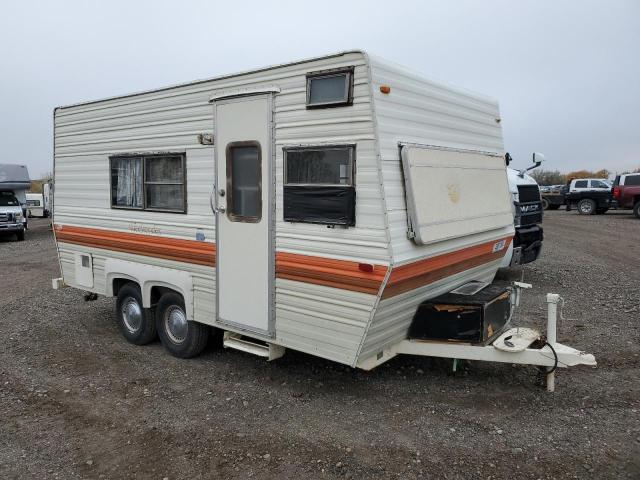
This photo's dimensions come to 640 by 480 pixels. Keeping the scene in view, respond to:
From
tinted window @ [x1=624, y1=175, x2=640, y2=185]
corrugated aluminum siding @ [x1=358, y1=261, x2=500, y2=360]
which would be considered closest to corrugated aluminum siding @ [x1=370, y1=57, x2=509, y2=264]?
corrugated aluminum siding @ [x1=358, y1=261, x2=500, y2=360]

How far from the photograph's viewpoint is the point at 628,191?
2339cm

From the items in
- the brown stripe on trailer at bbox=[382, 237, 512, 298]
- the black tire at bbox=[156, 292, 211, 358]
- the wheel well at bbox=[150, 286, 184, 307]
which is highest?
the brown stripe on trailer at bbox=[382, 237, 512, 298]

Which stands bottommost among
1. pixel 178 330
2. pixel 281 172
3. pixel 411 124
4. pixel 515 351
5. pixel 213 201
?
pixel 178 330

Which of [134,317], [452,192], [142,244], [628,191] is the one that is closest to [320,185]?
[452,192]

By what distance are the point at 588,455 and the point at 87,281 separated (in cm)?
570

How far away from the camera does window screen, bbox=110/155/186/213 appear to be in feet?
18.1

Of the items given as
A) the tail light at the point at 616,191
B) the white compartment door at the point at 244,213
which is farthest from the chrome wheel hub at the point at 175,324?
the tail light at the point at 616,191

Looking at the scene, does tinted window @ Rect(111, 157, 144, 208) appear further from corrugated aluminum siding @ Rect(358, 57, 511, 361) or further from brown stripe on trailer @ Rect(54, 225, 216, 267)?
corrugated aluminum siding @ Rect(358, 57, 511, 361)

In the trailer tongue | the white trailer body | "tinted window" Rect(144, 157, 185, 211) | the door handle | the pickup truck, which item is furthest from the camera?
the white trailer body

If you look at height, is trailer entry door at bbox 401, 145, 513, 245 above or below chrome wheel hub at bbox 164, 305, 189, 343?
above

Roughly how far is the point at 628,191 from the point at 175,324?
75.8 ft

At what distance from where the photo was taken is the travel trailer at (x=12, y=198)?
1823 centimetres

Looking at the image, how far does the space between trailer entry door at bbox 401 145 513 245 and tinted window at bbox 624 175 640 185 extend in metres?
20.3

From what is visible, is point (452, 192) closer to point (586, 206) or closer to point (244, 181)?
point (244, 181)
